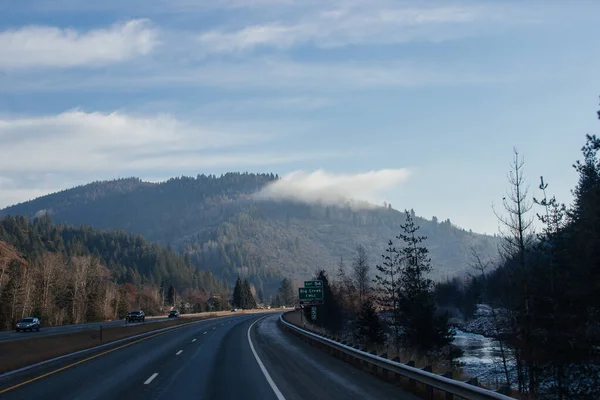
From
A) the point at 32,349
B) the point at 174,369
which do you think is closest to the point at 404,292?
the point at 32,349

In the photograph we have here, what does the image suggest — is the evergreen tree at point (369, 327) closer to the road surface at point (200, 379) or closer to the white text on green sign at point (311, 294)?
the white text on green sign at point (311, 294)

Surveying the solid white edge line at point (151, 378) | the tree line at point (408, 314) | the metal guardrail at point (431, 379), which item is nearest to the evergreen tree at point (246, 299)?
the tree line at point (408, 314)

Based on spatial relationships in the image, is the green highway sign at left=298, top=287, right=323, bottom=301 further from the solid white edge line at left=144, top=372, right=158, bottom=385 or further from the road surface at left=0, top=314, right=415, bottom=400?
the solid white edge line at left=144, top=372, right=158, bottom=385

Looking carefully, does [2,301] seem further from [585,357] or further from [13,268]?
[585,357]

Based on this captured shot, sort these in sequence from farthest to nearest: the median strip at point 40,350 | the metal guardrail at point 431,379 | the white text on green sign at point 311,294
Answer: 1. the white text on green sign at point 311,294
2. the median strip at point 40,350
3. the metal guardrail at point 431,379

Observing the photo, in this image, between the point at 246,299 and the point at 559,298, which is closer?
the point at 559,298

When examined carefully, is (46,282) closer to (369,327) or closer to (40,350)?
(369,327)

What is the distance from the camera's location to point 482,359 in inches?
1865

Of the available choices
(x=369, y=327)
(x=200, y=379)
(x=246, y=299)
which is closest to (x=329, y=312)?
(x=369, y=327)

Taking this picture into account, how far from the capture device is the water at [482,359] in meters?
37.8

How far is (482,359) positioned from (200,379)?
37.0 metres

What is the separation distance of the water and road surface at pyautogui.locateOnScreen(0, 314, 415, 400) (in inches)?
579

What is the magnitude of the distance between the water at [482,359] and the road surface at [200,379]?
14.7m

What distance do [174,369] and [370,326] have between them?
128 feet
